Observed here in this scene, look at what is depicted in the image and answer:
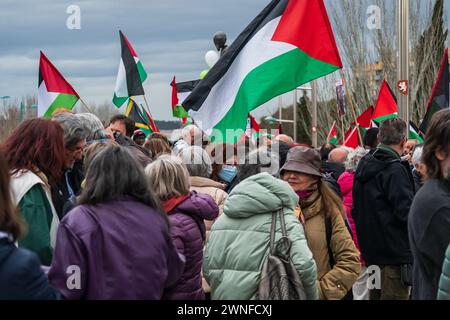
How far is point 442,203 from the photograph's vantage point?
165 inches

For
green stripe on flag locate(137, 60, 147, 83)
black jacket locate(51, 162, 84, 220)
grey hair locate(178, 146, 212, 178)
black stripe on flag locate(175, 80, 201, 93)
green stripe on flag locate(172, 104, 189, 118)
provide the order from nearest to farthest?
1. black jacket locate(51, 162, 84, 220)
2. grey hair locate(178, 146, 212, 178)
3. green stripe on flag locate(137, 60, 147, 83)
4. green stripe on flag locate(172, 104, 189, 118)
5. black stripe on flag locate(175, 80, 201, 93)

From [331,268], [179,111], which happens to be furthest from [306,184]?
[179,111]

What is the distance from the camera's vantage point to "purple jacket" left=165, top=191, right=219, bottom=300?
16.5 feet

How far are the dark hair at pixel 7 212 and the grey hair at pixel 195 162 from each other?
3.07m

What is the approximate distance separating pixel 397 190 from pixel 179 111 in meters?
6.93

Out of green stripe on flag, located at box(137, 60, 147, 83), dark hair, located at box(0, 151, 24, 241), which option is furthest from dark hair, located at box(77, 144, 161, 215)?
green stripe on flag, located at box(137, 60, 147, 83)

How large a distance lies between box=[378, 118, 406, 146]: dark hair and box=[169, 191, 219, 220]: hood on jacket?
2.66m

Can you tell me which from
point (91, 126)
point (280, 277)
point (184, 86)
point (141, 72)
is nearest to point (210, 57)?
point (184, 86)

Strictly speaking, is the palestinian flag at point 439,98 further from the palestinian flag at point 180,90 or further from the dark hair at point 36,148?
the dark hair at point 36,148

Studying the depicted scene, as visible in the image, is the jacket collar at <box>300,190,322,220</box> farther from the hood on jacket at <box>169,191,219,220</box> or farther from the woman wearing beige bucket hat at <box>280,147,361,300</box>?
the hood on jacket at <box>169,191,219,220</box>

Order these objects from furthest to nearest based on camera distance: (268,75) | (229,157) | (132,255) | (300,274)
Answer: (229,157) < (268,75) < (300,274) < (132,255)

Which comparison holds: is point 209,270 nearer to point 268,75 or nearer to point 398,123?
point 268,75
